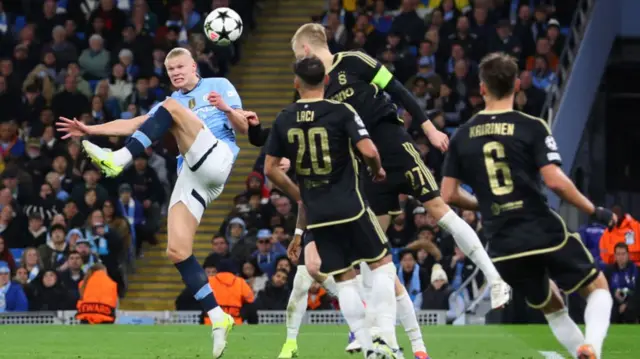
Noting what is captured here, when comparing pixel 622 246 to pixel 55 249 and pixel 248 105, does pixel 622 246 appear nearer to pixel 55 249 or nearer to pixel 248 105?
pixel 55 249

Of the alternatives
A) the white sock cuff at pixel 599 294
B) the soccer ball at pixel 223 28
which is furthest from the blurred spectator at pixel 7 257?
the white sock cuff at pixel 599 294

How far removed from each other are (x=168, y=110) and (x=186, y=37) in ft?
47.4

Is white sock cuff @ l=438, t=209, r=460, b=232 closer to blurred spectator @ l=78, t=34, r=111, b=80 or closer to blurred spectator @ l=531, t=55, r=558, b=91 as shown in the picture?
blurred spectator @ l=531, t=55, r=558, b=91

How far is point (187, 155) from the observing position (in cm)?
1008

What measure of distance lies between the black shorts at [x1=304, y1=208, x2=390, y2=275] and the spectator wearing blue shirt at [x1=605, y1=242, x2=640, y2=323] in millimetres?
9175

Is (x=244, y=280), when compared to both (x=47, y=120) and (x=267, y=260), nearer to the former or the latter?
(x=267, y=260)

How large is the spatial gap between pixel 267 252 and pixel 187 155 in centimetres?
858

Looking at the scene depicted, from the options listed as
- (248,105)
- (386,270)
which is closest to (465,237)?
(386,270)

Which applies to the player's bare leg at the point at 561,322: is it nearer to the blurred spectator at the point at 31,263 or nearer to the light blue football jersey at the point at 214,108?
the light blue football jersey at the point at 214,108

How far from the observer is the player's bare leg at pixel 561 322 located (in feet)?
26.6

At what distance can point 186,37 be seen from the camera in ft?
79.0

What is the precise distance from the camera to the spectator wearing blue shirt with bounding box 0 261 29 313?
18469mm

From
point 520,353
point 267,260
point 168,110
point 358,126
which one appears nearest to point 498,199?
point 358,126

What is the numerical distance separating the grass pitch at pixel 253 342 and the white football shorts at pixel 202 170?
4.17 feet
